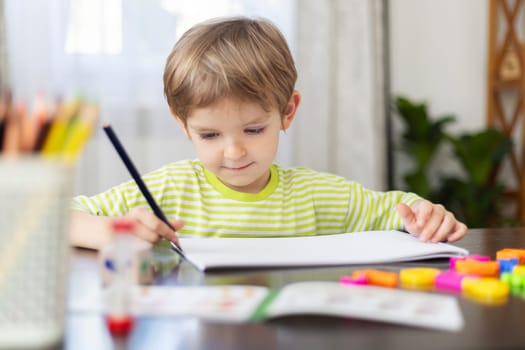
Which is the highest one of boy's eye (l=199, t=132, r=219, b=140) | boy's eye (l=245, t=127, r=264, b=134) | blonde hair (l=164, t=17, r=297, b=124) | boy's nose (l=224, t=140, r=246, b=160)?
blonde hair (l=164, t=17, r=297, b=124)

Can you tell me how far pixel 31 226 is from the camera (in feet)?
1.41

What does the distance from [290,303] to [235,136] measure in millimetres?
610

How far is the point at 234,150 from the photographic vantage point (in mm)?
1101

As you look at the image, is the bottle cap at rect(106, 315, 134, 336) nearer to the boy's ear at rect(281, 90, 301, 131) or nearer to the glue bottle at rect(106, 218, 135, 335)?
the glue bottle at rect(106, 218, 135, 335)

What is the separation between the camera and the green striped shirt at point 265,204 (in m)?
1.21

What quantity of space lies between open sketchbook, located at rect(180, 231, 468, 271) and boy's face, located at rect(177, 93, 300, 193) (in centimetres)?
24

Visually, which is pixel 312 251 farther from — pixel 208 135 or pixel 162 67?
pixel 162 67

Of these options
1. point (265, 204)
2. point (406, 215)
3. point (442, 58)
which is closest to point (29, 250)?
point (406, 215)

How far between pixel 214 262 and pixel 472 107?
3.18 meters

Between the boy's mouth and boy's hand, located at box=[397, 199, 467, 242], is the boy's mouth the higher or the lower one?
the higher one

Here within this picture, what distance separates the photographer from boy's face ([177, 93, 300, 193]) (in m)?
1.11

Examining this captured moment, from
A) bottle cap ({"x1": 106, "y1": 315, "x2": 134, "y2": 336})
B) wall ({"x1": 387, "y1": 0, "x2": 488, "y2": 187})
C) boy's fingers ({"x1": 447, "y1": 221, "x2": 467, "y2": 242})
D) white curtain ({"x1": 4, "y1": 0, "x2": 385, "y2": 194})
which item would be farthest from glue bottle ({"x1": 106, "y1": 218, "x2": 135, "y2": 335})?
wall ({"x1": 387, "y1": 0, "x2": 488, "y2": 187})

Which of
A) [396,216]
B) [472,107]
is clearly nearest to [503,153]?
[472,107]

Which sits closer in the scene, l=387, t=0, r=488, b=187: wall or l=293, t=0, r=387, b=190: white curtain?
l=293, t=0, r=387, b=190: white curtain
